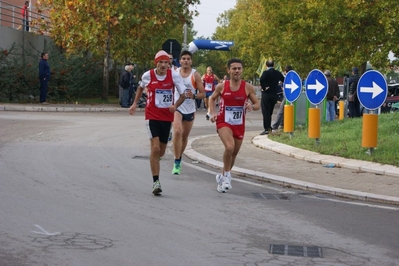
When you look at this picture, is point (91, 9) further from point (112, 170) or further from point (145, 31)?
point (112, 170)

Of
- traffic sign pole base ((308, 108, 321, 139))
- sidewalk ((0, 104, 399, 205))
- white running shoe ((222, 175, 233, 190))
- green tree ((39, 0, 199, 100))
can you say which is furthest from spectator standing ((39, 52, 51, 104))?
white running shoe ((222, 175, 233, 190))

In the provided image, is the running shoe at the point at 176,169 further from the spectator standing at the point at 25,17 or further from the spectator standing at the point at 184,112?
the spectator standing at the point at 25,17

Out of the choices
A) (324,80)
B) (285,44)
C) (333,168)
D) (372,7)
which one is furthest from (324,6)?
(333,168)

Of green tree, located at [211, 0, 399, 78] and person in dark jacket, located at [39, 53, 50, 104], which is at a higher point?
green tree, located at [211, 0, 399, 78]

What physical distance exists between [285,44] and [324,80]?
102ft

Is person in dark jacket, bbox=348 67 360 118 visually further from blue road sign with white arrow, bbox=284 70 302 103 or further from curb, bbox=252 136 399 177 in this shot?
curb, bbox=252 136 399 177

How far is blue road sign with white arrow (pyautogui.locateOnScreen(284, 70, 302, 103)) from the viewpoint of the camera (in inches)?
731

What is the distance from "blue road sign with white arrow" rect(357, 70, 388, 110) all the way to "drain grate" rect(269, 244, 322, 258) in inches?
298

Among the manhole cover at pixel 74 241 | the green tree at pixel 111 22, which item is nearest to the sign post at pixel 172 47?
the green tree at pixel 111 22

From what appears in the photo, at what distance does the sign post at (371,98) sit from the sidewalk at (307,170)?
58cm

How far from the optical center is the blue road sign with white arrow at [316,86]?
17.4 m

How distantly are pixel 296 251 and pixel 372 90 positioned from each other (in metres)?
7.93

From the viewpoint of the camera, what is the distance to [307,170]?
46.5ft

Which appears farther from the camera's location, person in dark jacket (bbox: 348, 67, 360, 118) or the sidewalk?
person in dark jacket (bbox: 348, 67, 360, 118)
